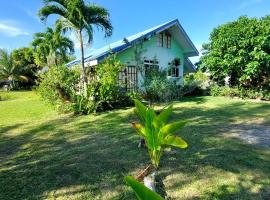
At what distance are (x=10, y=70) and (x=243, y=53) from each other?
121 feet

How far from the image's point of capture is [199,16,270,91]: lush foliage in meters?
15.7

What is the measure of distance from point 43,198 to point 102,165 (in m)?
1.50

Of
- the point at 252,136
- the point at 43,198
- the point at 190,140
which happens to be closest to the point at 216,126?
the point at 252,136

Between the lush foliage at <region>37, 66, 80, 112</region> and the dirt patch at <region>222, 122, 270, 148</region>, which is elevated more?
the lush foliage at <region>37, 66, 80, 112</region>

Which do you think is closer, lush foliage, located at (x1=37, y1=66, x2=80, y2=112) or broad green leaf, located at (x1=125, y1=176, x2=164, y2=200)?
broad green leaf, located at (x1=125, y1=176, x2=164, y2=200)

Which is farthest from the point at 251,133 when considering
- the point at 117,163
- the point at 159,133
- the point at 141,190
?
the point at 141,190

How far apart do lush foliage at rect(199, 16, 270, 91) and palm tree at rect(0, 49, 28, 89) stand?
109 feet

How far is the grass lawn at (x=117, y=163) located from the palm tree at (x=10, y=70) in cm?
3566

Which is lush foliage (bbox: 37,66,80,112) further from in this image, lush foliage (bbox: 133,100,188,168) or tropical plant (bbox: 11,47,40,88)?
tropical plant (bbox: 11,47,40,88)

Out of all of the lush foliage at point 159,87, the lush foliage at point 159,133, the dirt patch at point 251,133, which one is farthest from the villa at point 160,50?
the lush foliage at point 159,133

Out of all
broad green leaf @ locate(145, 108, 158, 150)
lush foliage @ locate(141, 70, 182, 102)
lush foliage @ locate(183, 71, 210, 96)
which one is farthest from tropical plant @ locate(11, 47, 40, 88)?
broad green leaf @ locate(145, 108, 158, 150)

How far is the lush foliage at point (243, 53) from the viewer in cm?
1567

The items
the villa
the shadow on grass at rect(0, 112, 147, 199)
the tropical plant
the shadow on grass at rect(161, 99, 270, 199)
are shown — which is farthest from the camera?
the tropical plant

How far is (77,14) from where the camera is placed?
1256 centimetres
